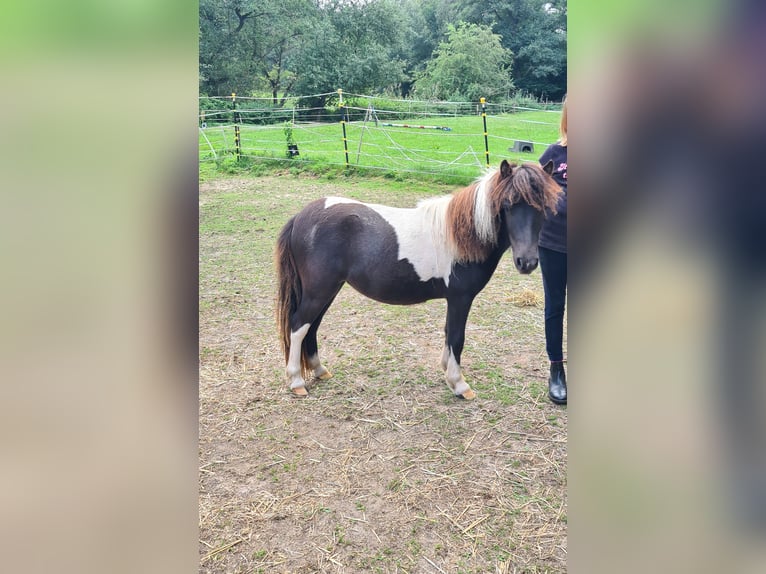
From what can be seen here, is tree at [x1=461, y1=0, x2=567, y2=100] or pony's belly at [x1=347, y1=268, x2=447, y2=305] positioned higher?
tree at [x1=461, y1=0, x2=567, y2=100]

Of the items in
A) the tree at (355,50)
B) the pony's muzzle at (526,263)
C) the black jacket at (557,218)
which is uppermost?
the tree at (355,50)

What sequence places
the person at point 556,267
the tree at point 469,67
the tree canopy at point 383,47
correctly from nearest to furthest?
the person at point 556,267 < the tree at point 469,67 < the tree canopy at point 383,47

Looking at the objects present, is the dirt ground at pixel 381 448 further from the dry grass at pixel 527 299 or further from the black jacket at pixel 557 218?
the black jacket at pixel 557 218

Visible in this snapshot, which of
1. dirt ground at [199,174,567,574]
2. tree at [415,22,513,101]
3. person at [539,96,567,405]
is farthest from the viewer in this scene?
tree at [415,22,513,101]

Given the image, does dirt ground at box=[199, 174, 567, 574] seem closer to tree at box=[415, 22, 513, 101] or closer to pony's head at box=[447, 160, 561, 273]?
pony's head at box=[447, 160, 561, 273]

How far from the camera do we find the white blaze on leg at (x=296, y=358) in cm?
222

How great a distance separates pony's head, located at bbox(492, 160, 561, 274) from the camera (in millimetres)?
1774

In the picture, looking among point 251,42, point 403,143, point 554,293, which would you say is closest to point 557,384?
point 554,293

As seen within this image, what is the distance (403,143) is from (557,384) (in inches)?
264

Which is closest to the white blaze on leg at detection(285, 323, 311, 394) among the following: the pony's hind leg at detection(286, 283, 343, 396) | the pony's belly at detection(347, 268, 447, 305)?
the pony's hind leg at detection(286, 283, 343, 396)

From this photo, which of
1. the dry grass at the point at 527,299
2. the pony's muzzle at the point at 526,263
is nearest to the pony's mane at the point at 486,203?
the pony's muzzle at the point at 526,263
